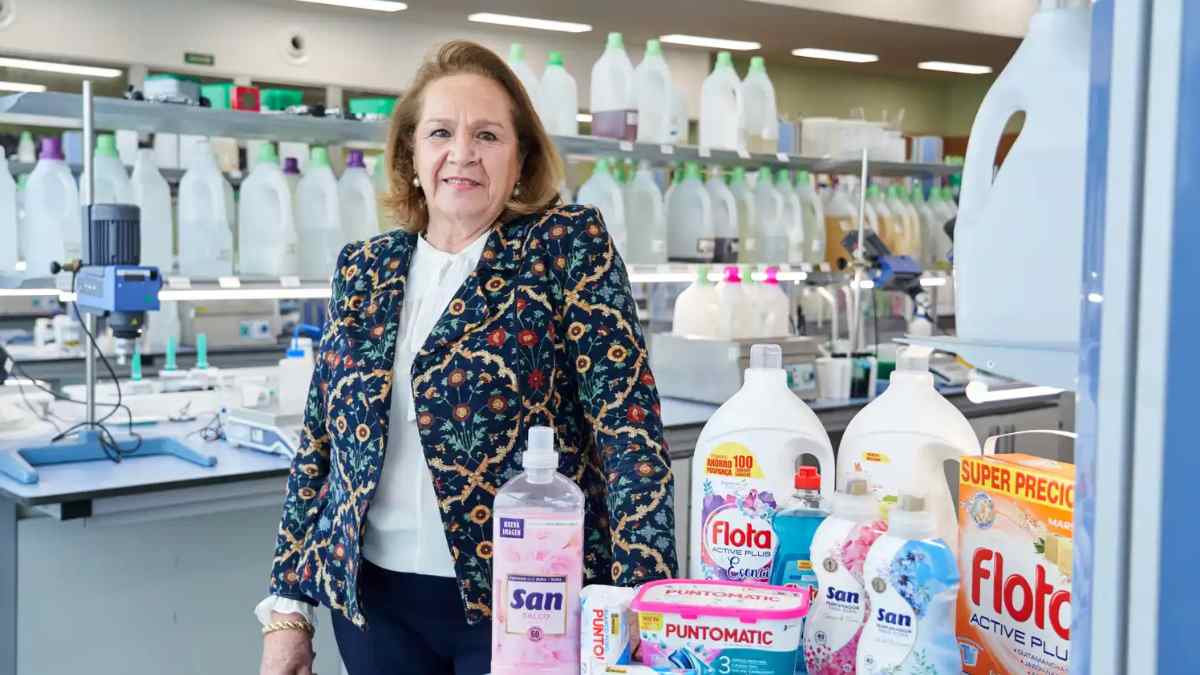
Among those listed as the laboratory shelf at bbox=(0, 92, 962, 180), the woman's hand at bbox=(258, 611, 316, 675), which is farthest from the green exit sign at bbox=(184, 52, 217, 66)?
the woman's hand at bbox=(258, 611, 316, 675)

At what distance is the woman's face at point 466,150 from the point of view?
70.0 inches

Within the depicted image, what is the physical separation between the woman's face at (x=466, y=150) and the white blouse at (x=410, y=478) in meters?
0.06

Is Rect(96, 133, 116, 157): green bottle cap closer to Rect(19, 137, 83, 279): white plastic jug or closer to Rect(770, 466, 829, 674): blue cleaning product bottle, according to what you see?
Rect(19, 137, 83, 279): white plastic jug

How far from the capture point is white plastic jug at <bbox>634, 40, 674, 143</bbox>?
445 centimetres

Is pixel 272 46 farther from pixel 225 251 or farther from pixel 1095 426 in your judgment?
pixel 1095 426

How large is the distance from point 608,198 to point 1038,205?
333 centimetres

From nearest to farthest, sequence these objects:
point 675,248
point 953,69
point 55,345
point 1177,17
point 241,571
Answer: point 1177,17 < point 241,571 < point 675,248 < point 55,345 < point 953,69

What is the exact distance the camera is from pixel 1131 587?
757mm

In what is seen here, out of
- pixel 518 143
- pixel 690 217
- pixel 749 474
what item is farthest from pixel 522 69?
pixel 749 474

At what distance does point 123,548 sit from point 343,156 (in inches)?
212

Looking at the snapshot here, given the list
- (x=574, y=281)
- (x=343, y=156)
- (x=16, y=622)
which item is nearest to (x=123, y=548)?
(x=16, y=622)

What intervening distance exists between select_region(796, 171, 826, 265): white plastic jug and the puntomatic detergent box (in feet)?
12.5

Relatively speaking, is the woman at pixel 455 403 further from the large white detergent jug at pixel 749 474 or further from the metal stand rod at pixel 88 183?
the metal stand rod at pixel 88 183

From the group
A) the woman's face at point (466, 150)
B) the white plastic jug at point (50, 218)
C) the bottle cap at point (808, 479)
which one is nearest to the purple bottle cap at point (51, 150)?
the white plastic jug at point (50, 218)
